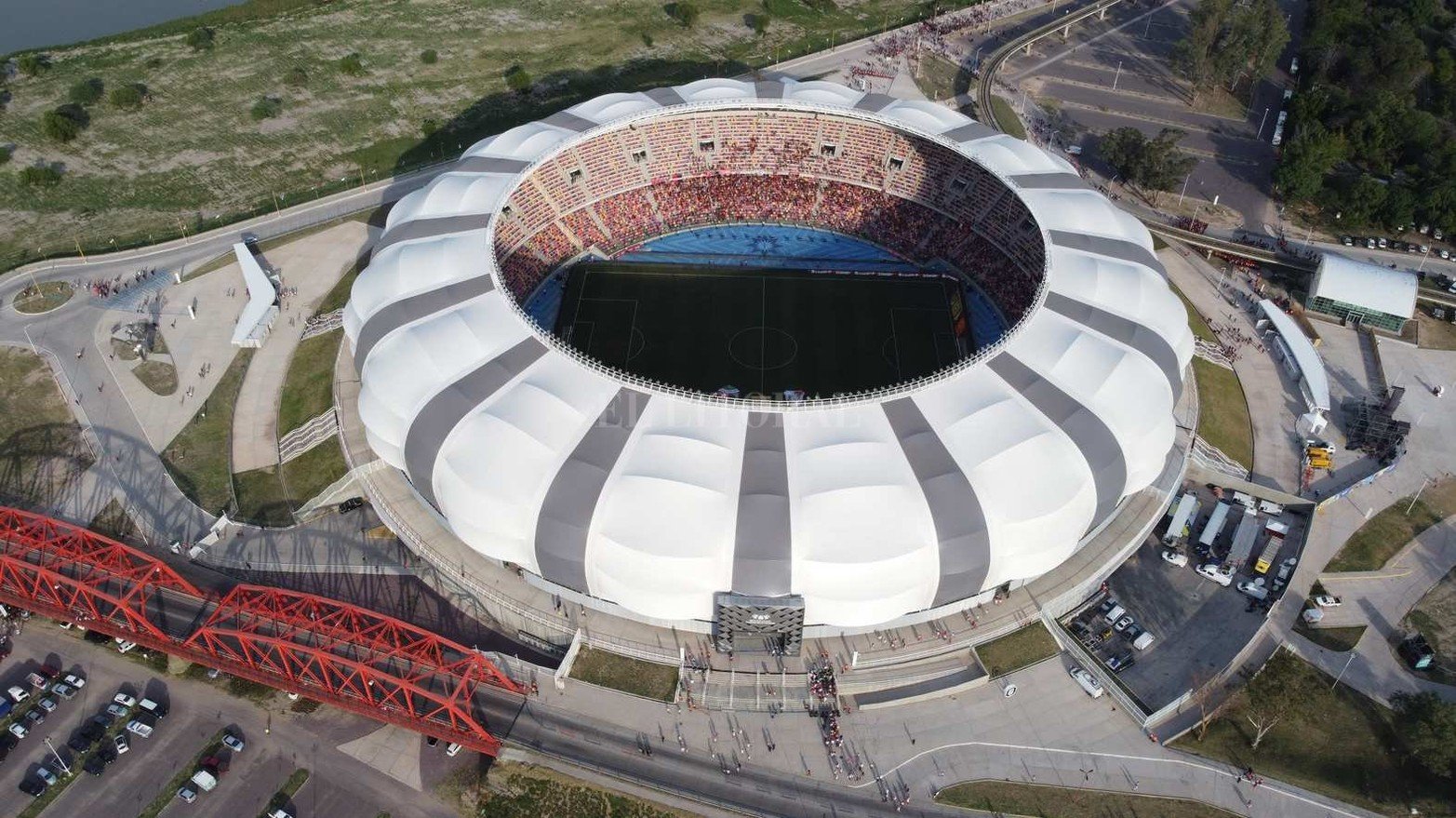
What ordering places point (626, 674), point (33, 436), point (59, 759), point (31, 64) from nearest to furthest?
point (59, 759)
point (626, 674)
point (33, 436)
point (31, 64)

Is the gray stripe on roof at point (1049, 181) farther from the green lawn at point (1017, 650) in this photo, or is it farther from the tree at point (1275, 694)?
the tree at point (1275, 694)

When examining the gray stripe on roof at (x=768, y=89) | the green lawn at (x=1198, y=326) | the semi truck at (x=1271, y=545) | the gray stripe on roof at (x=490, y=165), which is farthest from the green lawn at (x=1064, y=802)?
the gray stripe on roof at (x=768, y=89)

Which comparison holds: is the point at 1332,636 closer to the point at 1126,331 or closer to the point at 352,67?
the point at 1126,331

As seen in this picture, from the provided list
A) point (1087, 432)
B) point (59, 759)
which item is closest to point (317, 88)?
point (59, 759)

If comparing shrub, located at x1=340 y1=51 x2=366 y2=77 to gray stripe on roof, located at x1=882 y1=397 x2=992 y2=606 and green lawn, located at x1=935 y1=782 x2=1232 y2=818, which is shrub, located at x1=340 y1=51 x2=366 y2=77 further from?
green lawn, located at x1=935 y1=782 x2=1232 y2=818

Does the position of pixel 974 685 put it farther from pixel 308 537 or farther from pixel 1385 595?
pixel 308 537

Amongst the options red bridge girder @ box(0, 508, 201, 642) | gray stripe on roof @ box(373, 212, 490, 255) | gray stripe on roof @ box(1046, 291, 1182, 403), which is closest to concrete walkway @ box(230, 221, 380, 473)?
red bridge girder @ box(0, 508, 201, 642)
